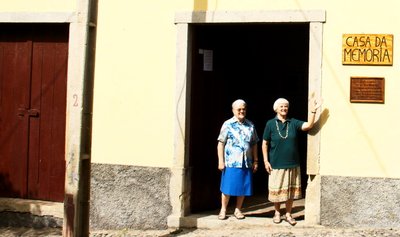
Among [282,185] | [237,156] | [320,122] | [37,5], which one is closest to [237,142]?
[237,156]

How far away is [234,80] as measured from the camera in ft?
27.5

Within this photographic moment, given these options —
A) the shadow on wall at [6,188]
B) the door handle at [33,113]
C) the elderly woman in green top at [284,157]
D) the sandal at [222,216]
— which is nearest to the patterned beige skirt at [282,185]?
the elderly woman in green top at [284,157]

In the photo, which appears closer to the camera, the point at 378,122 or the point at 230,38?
the point at 378,122

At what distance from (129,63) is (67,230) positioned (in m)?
2.25

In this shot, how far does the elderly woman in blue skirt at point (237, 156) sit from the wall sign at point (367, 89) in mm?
1252

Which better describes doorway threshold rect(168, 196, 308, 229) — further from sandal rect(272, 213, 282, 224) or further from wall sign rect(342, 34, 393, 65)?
wall sign rect(342, 34, 393, 65)

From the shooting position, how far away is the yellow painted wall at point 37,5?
7.39 m

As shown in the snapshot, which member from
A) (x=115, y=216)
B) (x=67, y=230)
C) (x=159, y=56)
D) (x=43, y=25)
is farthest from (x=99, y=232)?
(x=43, y=25)

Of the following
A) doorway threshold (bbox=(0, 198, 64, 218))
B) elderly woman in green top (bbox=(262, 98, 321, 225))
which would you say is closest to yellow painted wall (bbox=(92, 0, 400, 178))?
elderly woman in green top (bbox=(262, 98, 321, 225))

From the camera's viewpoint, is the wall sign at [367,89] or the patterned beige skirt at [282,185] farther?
the patterned beige skirt at [282,185]

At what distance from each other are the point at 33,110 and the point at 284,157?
337cm

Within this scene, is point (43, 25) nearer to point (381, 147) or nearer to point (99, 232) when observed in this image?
point (99, 232)

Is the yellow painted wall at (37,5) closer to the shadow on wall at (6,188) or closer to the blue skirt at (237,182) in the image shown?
the shadow on wall at (6,188)

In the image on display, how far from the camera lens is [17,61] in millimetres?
7758
